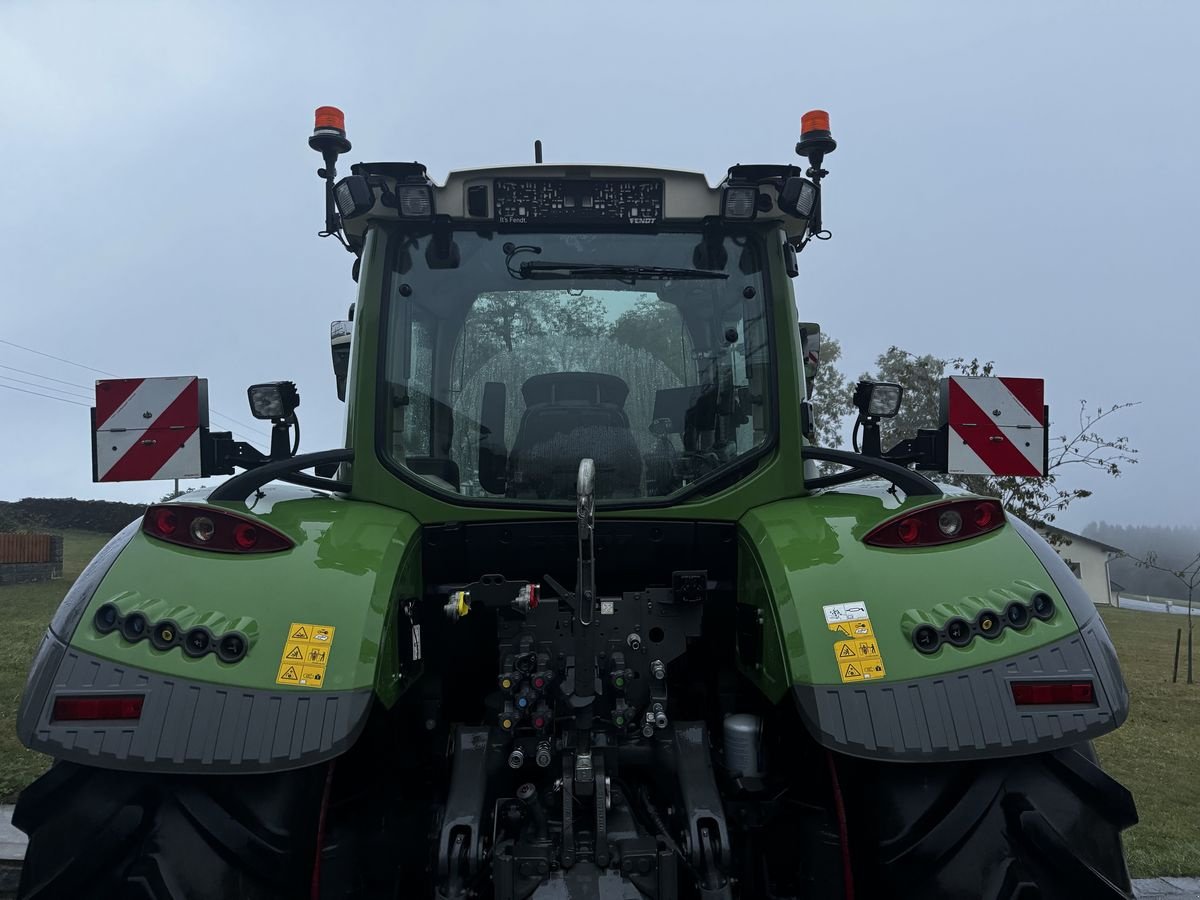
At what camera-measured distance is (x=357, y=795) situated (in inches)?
103

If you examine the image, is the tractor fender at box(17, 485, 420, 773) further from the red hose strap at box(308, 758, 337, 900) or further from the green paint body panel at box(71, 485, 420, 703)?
the red hose strap at box(308, 758, 337, 900)

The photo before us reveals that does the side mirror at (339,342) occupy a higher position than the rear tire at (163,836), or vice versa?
the side mirror at (339,342)

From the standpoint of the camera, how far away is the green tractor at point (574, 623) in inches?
86.7

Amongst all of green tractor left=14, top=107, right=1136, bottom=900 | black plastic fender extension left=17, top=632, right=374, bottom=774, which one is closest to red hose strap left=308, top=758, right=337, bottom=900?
green tractor left=14, top=107, right=1136, bottom=900

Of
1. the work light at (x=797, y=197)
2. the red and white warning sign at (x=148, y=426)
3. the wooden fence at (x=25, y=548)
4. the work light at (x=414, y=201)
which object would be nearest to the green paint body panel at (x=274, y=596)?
the work light at (x=414, y=201)

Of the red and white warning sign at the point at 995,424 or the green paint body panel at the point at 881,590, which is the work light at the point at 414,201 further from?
the red and white warning sign at the point at 995,424

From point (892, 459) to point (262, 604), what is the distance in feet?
7.71

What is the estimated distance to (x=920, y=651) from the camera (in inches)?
90.9

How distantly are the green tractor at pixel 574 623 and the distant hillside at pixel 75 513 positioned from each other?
31.4 m

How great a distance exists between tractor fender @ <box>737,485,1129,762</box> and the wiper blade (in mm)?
1052

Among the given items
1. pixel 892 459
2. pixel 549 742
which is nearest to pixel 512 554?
pixel 549 742

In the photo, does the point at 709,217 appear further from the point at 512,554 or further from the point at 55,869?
the point at 55,869

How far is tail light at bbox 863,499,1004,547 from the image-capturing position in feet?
8.50

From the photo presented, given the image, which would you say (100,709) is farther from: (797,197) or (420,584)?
(797,197)
